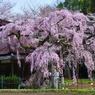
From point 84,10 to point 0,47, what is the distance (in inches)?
695

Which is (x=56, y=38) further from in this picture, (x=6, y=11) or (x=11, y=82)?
(x=6, y=11)

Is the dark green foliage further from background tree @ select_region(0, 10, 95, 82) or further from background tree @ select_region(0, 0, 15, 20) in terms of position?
background tree @ select_region(0, 0, 15, 20)

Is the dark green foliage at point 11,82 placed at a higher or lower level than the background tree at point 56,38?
lower

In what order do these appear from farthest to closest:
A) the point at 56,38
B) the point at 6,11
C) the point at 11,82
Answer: the point at 6,11, the point at 11,82, the point at 56,38

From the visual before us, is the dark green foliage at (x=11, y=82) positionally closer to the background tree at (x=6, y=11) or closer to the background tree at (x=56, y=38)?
the background tree at (x=56, y=38)

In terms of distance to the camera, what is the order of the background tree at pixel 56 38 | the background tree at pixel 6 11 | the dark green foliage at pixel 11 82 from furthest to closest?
1. the background tree at pixel 6 11
2. the dark green foliage at pixel 11 82
3. the background tree at pixel 56 38

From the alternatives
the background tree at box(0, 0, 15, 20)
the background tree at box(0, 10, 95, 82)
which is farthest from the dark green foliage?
the background tree at box(0, 0, 15, 20)

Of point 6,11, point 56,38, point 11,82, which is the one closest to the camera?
point 56,38

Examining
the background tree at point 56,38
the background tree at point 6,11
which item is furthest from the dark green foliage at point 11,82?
the background tree at point 6,11

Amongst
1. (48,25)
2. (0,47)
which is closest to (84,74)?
(0,47)

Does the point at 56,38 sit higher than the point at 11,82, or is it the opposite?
the point at 56,38

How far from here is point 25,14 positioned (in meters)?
31.4

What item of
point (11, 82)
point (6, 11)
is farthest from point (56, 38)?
point (6, 11)

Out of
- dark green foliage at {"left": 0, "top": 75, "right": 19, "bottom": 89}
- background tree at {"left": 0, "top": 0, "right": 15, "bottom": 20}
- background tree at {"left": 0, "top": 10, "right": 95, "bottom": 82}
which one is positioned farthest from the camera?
background tree at {"left": 0, "top": 0, "right": 15, "bottom": 20}
